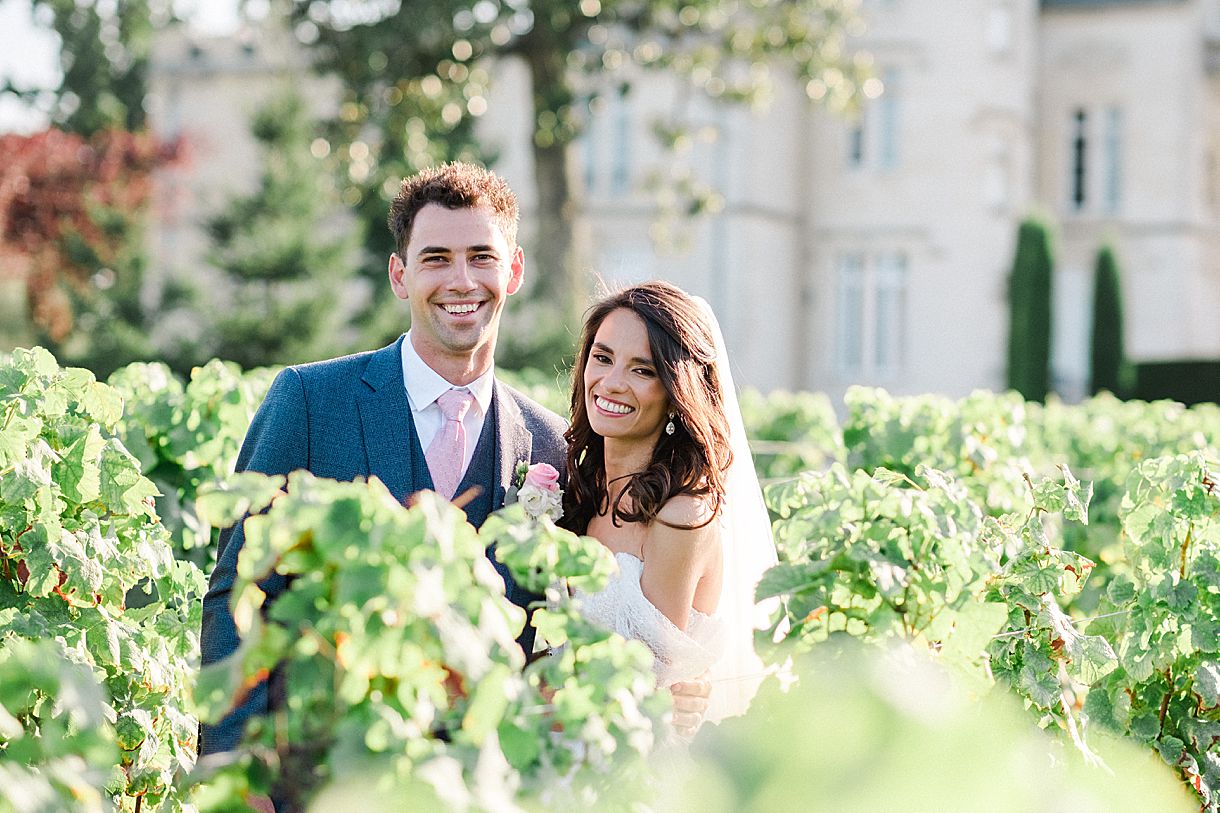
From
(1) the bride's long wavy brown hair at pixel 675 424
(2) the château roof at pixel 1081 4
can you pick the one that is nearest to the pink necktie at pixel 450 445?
(1) the bride's long wavy brown hair at pixel 675 424

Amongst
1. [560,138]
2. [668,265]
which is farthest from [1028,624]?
[668,265]

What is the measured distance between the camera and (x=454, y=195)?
11.0 feet

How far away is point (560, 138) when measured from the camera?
600 inches

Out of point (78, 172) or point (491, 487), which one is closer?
point (491, 487)

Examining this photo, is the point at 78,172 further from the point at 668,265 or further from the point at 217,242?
the point at 668,265

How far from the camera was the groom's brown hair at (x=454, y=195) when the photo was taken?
3.35m

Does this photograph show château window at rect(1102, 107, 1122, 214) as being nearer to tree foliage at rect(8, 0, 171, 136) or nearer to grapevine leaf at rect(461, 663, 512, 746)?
tree foliage at rect(8, 0, 171, 136)

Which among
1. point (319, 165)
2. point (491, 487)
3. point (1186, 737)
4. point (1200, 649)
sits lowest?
point (1186, 737)

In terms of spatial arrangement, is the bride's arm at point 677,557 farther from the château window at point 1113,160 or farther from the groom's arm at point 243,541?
the château window at point 1113,160

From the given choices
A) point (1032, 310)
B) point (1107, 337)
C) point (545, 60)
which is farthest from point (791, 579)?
point (1107, 337)

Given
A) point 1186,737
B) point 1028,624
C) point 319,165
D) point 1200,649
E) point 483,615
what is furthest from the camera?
point 319,165

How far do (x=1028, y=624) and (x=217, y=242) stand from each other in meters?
19.9

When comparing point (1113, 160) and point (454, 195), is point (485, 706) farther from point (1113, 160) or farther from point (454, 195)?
point (1113, 160)

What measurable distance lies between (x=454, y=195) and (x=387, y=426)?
558 mm
